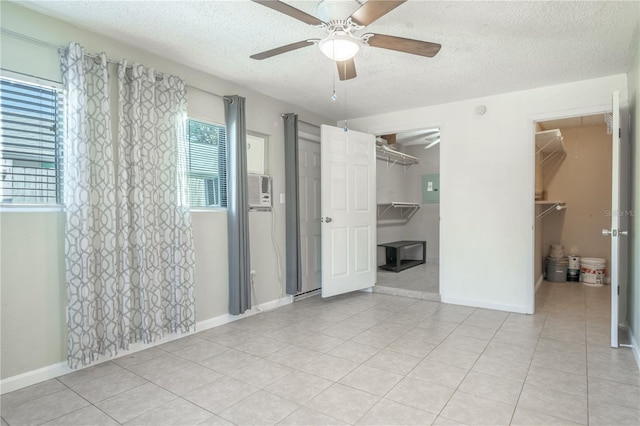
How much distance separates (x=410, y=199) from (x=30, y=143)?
623 centimetres

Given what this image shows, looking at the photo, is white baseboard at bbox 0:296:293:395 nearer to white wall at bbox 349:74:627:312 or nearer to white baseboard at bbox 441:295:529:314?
white baseboard at bbox 441:295:529:314

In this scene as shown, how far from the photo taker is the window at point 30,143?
7.30 feet

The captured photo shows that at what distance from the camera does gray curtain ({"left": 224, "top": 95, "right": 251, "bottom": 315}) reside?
3471 mm

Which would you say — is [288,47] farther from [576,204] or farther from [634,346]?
[576,204]

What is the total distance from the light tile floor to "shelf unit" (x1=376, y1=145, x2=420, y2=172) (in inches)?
130

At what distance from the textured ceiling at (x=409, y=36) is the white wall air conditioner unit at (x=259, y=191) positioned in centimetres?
98

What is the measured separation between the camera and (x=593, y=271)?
520cm

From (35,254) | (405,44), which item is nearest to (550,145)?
(405,44)

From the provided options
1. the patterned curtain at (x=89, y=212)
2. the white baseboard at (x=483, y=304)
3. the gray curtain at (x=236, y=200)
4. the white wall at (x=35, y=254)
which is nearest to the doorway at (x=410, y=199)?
the white baseboard at (x=483, y=304)

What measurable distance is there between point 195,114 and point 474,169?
3.12 meters

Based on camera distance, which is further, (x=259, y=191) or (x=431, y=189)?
(x=431, y=189)

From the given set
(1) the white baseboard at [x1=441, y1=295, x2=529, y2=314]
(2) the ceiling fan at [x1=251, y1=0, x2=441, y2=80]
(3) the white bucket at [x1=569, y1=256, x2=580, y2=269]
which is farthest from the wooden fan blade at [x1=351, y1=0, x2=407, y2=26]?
(3) the white bucket at [x1=569, y1=256, x2=580, y2=269]

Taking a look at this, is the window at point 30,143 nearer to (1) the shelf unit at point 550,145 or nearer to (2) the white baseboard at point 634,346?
(2) the white baseboard at point 634,346

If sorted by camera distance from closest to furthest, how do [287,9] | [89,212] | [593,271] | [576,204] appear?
1. [287,9]
2. [89,212]
3. [593,271]
4. [576,204]
